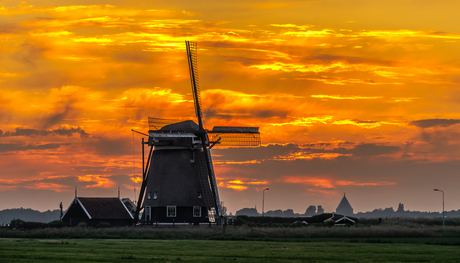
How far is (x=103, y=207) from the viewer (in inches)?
3317

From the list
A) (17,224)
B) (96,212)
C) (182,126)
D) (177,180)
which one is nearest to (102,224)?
(96,212)

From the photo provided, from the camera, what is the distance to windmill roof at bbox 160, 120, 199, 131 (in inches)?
3164

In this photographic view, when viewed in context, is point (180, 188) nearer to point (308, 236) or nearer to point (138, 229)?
point (138, 229)

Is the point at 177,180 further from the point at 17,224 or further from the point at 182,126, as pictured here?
the point at 17,224

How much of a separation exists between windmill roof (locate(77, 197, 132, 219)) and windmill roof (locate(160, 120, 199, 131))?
13.8 metres

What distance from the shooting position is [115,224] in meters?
83.2

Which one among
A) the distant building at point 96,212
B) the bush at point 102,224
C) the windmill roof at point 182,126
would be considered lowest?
the bush at point 102,224

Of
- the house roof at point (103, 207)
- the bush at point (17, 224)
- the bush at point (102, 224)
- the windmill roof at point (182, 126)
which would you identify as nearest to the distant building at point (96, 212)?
the house roof at point (103, 207)

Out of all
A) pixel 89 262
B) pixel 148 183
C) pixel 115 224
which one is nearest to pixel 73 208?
pixel 115 224

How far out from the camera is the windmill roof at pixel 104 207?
82.2 m

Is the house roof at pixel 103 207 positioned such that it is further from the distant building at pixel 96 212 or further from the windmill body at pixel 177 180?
the windmill body at pixel 177 180

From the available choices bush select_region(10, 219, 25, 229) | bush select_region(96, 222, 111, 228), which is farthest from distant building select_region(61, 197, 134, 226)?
bush select_region(10, 219, 25, 229)

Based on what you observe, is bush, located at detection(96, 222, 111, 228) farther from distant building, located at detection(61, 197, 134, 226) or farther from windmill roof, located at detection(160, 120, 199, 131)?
windmill roof, located at detection(160, 120, 199, 131)

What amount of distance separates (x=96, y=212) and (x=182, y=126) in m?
16.3
